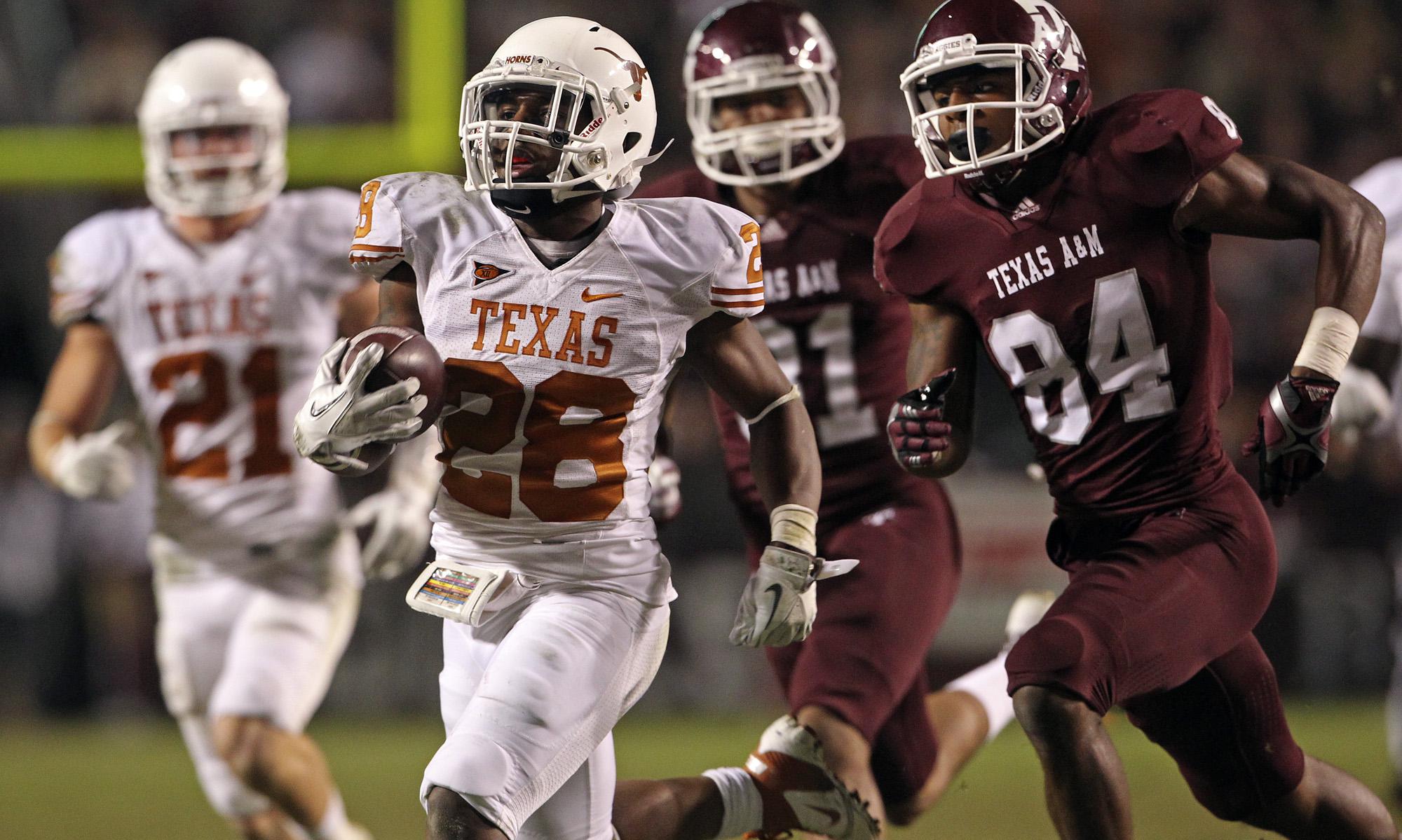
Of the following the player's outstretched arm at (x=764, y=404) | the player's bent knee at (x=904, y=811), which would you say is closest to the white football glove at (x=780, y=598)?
the player's outstretched arm at (x=764, y=404)

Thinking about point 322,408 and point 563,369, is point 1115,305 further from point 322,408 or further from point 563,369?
point 322,408

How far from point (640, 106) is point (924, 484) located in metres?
1.22

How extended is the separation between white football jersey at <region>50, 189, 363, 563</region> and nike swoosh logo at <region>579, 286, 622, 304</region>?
161cm

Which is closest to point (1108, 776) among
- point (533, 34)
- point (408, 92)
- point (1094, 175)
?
point (1094, 175)

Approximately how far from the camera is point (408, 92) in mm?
6219

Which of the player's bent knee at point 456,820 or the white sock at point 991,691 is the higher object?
the player's bent knee at point 456,820

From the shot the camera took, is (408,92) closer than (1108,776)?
No

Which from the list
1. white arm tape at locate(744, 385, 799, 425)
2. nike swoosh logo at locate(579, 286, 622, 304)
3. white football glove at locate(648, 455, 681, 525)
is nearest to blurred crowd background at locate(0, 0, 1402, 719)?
white football glove at locate(648, 455, 681, 525)

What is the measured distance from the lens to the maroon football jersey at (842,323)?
3.71 metres

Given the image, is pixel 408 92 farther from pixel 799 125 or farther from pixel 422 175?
pixel 422 175

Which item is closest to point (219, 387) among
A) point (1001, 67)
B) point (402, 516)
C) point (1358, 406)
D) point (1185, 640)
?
point (402, 516)

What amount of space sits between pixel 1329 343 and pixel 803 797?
1327mm

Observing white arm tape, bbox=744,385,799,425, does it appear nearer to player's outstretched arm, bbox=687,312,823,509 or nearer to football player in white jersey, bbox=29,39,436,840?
player's outstretched arm, bbox=687,312,823,509

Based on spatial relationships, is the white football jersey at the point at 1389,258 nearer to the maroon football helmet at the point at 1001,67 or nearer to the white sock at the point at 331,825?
the maroon football helmet at the point at 1001,67
